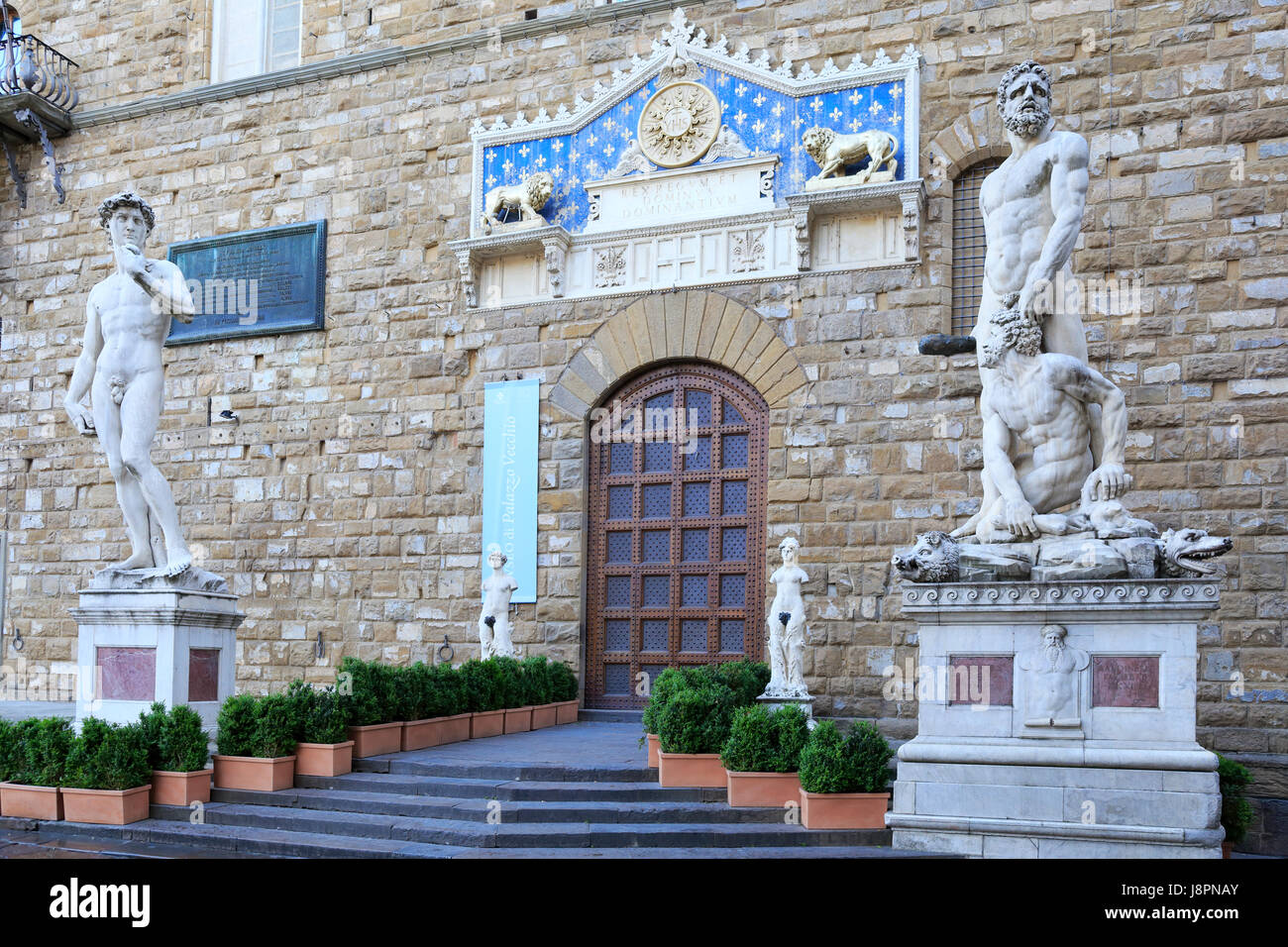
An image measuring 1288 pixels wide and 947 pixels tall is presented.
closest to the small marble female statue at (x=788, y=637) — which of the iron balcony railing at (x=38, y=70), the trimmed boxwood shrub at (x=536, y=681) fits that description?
the trimmed boxwood shrub at (x=536, y=681)

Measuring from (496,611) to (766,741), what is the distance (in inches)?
186

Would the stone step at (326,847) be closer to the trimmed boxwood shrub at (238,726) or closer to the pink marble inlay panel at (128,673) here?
the trimmed boxwood shrub at (238,726)

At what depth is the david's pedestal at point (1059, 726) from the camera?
6.35 m

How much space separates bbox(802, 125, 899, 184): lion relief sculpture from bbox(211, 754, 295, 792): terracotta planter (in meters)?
7.39

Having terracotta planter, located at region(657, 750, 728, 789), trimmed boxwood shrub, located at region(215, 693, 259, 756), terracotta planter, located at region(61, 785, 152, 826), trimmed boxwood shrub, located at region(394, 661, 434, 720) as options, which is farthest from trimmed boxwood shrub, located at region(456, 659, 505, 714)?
terracotta planter, located at region(61, 785, 152, 826)

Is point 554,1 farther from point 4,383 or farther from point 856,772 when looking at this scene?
point 856,772

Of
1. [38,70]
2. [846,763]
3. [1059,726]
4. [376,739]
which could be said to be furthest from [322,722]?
[38,70]

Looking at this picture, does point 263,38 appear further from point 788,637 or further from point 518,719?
point 788,637

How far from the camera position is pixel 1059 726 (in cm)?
658

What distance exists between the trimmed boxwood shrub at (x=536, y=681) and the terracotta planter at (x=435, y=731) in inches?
43.1

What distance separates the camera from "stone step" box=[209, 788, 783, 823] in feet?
24.6

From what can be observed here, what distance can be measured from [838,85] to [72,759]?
9055 millimetres

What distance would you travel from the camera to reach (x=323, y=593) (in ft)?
45.1

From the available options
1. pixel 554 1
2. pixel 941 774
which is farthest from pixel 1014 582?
pixel 554 1
